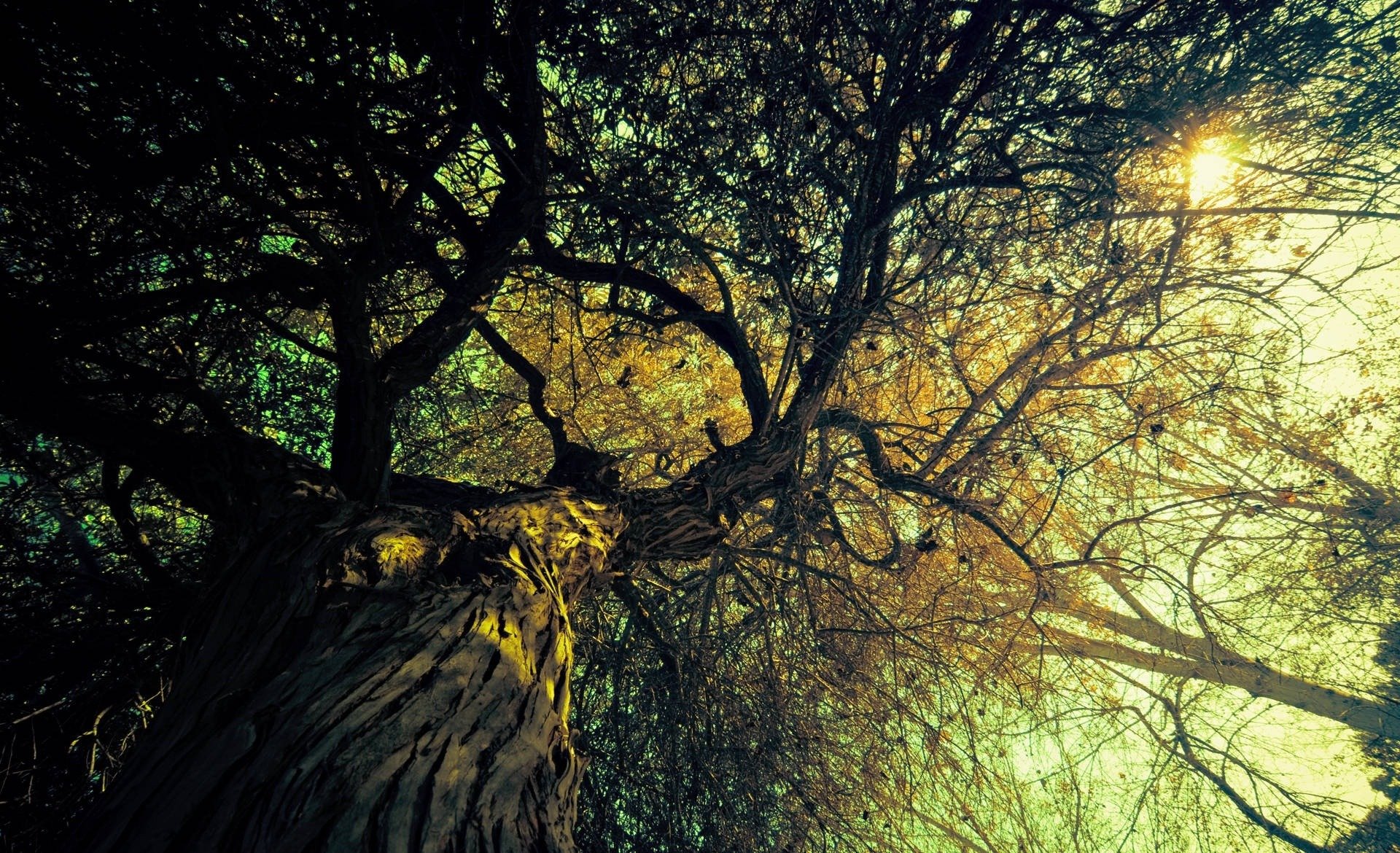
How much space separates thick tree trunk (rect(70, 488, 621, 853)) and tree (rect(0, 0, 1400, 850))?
1 centimetres

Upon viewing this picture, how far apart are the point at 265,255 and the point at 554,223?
6.01ft

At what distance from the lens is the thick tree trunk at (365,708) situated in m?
1.05

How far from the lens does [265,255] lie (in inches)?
114

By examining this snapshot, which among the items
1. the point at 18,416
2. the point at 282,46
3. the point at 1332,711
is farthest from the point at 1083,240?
the point at 1332,711

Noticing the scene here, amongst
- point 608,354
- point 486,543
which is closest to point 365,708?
point 486,543

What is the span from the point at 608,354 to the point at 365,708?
15.2ft

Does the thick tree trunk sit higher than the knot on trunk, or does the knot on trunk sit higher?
the knot on trunk

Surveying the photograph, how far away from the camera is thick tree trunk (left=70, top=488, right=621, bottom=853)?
1.05m

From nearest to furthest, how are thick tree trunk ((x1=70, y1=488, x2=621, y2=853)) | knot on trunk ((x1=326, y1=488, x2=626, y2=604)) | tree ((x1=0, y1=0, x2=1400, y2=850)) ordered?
thick tree trunk ((x1=70, y1=488, x2=621, y2=853)), tree ((x1=0, y1=0, x2=1400, y2=850)), knot on trunk ((x1=326, y1=488, x2=626, y2=604))

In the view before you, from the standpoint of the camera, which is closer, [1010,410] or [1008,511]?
[1010,410]

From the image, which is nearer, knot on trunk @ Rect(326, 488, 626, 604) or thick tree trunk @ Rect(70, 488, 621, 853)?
thick tree trunk @ Rect(70, 488, 621, 853)

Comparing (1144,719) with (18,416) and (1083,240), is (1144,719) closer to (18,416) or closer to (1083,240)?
(1083,240)

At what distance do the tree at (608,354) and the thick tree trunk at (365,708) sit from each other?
0.04 ft

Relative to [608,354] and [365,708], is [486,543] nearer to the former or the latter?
[365,708]
